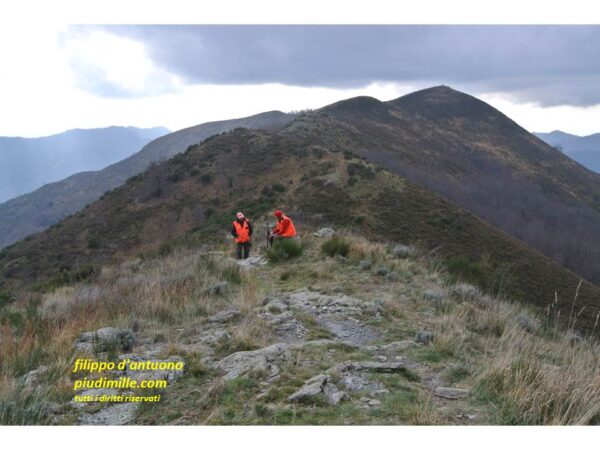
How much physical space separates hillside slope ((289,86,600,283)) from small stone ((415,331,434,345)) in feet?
152

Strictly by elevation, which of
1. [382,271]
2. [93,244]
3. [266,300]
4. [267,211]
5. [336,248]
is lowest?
[93,244]

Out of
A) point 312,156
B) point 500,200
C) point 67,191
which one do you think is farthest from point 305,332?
point 67,191

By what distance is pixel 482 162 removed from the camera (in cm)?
7994

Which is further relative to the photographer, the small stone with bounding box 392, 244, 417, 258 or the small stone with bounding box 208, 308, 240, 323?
the small stone with bounding box 392, 244, 417, 258

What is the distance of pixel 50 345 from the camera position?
4.79 m

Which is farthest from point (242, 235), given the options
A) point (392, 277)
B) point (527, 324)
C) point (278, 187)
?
point (278, 187)

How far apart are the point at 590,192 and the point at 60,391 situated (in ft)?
301

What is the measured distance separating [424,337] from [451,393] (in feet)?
4.88

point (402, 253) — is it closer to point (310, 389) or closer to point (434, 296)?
point (434, 296)

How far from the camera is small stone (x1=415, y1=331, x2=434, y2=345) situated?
5.26 meters

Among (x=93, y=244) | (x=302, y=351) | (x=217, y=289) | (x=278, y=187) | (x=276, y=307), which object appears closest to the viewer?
(x=302, y=351)

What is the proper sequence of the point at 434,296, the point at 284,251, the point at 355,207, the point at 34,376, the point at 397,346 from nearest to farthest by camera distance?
1. the point at 34,376
2. the point at 397,346
3. the point at 434,296
4. the point at 284,251
5. the point at 355,207

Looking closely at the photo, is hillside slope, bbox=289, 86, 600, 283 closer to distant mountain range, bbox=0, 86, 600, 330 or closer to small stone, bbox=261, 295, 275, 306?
distant mountain range, bbox=0, 86, 600, 330

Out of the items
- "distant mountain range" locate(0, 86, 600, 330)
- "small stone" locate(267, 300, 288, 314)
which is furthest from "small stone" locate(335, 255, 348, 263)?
"small stone" locate(267, 300, 288, 314)
